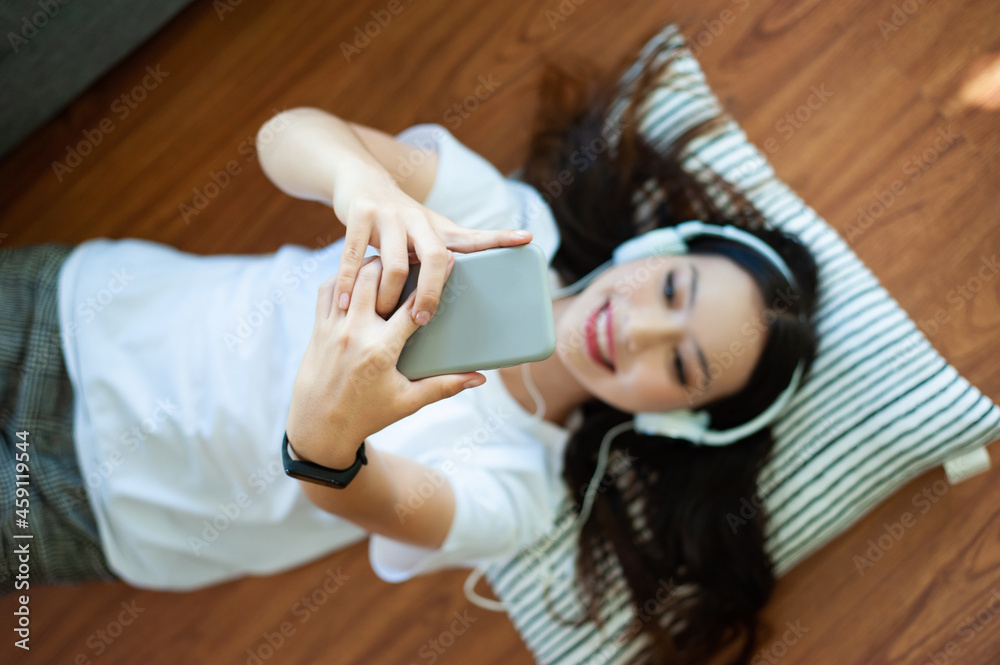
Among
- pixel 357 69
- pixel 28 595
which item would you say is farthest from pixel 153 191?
pixel 28 595

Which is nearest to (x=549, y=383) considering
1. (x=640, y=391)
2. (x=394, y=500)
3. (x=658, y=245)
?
(x=640, y=391)

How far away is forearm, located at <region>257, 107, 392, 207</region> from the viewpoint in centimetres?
80

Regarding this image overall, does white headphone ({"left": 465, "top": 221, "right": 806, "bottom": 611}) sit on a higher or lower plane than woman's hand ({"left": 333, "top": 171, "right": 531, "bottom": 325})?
lower

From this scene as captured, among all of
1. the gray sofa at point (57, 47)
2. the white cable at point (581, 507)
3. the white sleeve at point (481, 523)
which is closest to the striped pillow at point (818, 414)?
the white cable at point (581, 507)

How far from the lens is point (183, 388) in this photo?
1.01m

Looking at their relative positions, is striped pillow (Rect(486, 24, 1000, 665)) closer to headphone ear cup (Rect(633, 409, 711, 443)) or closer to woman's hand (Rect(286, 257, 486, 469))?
headphone ear cup (Rect(633, 409, 711, 443))

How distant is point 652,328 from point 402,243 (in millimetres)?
445

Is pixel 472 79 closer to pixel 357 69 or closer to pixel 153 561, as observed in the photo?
pixel 357 69

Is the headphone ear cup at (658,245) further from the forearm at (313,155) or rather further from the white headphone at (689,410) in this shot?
the forearm at (313,155)

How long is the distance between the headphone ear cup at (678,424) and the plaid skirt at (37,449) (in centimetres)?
92

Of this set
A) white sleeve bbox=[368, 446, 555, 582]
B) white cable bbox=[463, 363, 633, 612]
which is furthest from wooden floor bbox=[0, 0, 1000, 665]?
white sleeve bbox=[368, 446, 555, 582]

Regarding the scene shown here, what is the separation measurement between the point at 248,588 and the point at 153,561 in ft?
0.81

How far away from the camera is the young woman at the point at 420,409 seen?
0.96m

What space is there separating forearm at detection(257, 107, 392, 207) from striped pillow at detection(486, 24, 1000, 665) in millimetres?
584
